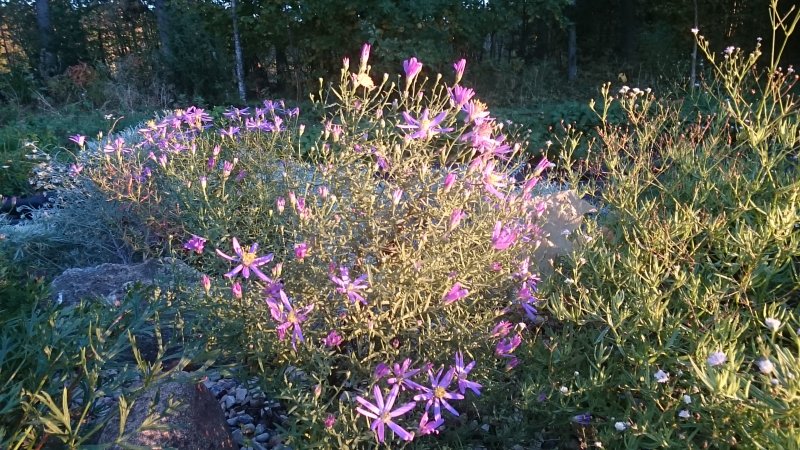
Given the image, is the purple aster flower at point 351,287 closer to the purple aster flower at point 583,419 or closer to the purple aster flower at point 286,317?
the purple aster flower at point 286,317

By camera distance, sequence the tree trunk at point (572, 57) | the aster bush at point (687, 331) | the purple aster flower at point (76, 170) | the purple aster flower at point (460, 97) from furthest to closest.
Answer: the tree trunk at point (572, 57) < the purple aster flower at point (76, 170) < the purple aster flower at point (460, 97) < the aster bush at point (687, 331)

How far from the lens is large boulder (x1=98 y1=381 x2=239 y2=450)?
5.73 ft

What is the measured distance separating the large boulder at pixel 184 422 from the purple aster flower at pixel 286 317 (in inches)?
12.4

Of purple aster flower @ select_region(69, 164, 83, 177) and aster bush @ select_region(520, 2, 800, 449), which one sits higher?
aster bush @ select_region(520, 2, 800, 449)

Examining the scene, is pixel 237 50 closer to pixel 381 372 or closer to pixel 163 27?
pixel 163 27

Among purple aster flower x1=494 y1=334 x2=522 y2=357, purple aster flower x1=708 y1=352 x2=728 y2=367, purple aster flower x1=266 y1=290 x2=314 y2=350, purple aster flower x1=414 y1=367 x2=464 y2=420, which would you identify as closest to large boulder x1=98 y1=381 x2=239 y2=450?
purple aster flower x1=266 y1=290 x2=314 y2=350

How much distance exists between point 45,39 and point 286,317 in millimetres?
14333

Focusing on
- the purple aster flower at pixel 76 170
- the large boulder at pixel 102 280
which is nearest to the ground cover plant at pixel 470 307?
the large boulder at pixel 102 280

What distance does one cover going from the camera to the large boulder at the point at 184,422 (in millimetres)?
1746

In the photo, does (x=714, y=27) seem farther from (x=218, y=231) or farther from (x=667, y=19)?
(x=218, y=231)

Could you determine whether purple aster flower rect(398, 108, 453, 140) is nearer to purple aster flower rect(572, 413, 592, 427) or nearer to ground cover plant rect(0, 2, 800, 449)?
ground cover plant rect(0, 2, 800, 449)

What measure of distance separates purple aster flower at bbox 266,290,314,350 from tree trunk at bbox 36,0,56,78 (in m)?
12.8

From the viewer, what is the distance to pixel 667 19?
13867 mm

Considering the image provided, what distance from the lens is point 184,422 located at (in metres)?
1.82
